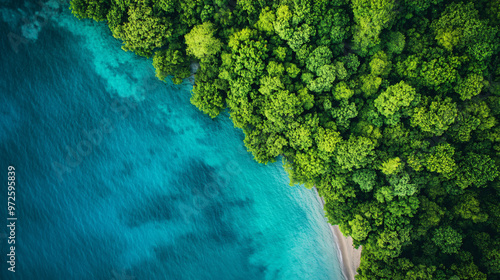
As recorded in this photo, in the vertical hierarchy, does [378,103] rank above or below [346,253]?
above

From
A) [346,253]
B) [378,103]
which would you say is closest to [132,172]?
[346,253]

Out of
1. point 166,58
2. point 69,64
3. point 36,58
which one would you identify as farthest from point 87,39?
point 166,58

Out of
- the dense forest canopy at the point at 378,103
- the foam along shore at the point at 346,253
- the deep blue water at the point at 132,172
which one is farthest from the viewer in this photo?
the deep blue water at the point at 132,172

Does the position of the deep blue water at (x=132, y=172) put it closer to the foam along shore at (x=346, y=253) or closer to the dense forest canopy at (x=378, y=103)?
the foam along shore at (x=346, y=253)

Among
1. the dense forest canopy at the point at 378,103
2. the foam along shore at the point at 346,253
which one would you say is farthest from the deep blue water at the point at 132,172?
the dense forest canopy at the point at 378,103

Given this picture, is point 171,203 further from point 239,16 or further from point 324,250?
point 239,16

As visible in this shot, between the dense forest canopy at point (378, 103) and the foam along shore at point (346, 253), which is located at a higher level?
the dense forest canopy at point (378, 103)

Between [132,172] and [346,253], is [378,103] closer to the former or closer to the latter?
[346,253]
